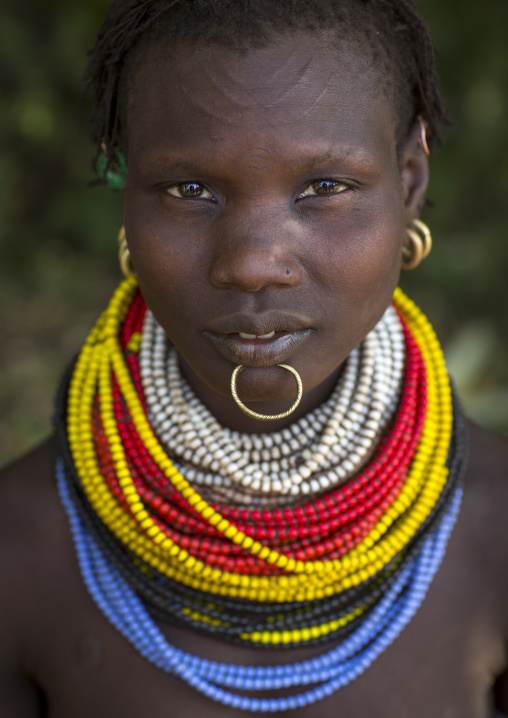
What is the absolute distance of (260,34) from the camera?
1.29m

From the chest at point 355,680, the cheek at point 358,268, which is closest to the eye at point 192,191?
the cheek at point 358,268

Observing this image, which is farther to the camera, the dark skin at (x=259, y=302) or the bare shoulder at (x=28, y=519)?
the bare shoulder at (x=28, y=519)

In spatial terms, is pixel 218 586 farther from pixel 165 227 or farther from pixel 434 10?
pixel 434 10

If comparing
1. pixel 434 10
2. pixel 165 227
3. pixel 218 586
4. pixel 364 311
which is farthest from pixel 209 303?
pixel 434 10

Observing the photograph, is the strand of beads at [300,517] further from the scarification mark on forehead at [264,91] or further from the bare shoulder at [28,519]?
the scarification mark on forehead at [264,91]

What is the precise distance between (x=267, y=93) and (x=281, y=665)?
3.98ft

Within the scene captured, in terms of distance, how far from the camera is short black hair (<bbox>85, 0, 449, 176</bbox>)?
4.28 feet

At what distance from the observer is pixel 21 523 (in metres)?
1.75

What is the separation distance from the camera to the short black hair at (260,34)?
1.30 metres

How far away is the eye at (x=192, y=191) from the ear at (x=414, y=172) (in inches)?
18.7

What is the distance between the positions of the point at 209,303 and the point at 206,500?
0.50 meters

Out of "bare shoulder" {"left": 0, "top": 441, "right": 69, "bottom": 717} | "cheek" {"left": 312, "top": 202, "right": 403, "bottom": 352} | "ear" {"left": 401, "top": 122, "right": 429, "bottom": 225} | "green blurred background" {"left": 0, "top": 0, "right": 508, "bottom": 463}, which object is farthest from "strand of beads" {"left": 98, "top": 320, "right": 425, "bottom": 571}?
"green blurred background" {"left": 0, "top": 0, "right": 508, "bottom": 463}

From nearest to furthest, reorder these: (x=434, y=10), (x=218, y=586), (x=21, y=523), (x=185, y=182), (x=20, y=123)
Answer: (x=185, y=182), (x=218, y=586), (x=21, y=523), (x=434, y=10), (x=20, y=123)

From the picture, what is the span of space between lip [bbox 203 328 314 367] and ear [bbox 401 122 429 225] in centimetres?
45
